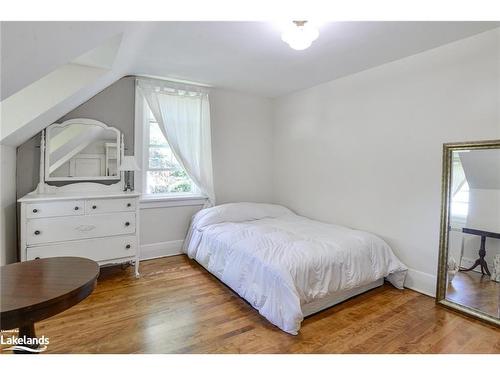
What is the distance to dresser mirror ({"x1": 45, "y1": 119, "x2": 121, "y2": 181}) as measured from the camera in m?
2.91

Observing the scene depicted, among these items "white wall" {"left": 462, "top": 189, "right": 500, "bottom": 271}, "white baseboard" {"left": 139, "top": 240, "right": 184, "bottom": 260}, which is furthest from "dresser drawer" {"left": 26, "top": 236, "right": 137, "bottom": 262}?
"white wall" {"left": 462, "top": 189, "right": 500, "bottom": 271}

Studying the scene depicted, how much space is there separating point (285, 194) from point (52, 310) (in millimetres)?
3434

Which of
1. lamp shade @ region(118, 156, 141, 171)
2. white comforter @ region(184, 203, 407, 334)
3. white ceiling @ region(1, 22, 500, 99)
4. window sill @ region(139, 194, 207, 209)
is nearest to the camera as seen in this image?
white ceiling @ region(1, 22, 500, 99)

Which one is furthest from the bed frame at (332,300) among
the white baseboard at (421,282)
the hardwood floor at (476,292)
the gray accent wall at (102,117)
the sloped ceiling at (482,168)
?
the gray accent wall at (102,117)

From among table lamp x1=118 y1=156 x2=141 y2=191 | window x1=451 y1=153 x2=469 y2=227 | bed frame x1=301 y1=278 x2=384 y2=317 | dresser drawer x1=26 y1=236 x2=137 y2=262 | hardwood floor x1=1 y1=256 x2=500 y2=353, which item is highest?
table lamp x1=118 y1=156 x2=141 y2=191

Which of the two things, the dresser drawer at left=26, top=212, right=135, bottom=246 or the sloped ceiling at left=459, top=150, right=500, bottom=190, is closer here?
the sloped ceiling at left=459, top=150, right=500, bottom=190

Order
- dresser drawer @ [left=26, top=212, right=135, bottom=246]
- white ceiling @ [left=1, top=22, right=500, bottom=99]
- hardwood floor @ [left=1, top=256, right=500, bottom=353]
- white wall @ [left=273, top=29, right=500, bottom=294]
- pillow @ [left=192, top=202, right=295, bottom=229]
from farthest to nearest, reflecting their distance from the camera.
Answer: pillow @ [left=192, top=202, right=295, bottom=229] < dresser drawer @ [left=26, top=212, right=135, bottom=246] < white wall @ [left=273, top=29, right=500, bottom=294] < hardwood floor @ [left=1, top=256, right=500, bottom=353] < white ceiling @ [left=1, top=22, right=500, bottom=99]

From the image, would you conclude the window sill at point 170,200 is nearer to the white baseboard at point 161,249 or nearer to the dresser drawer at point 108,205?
the white baseboard at point 161,249

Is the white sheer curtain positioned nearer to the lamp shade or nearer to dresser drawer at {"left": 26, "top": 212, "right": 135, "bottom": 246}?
the lamp shade

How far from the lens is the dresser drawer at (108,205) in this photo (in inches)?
103

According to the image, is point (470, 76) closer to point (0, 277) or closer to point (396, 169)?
point (396, 169)

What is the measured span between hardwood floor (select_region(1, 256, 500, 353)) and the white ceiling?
1.59m

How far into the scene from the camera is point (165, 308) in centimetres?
228

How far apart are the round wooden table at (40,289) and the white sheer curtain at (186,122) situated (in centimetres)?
232
